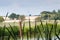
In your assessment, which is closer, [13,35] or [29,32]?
[13,35]

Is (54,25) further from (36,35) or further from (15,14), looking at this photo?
(15,14)

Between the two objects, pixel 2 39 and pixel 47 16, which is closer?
pixel 2 39

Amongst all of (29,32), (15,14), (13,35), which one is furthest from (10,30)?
(15,14)

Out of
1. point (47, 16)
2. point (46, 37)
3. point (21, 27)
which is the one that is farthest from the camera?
point (47, 16)

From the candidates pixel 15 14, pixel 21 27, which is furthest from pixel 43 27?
pixel 15 14

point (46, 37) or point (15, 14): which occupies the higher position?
point (15, 14)

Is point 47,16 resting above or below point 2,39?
above

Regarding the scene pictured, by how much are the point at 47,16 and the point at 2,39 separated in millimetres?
747

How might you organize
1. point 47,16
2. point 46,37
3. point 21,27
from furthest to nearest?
point 47,16 → point 46,37 → point 21,27

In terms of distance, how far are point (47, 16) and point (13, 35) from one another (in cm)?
72

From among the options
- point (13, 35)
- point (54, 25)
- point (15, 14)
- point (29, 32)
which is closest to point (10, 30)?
point (13, 35)

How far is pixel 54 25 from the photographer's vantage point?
6.45ft

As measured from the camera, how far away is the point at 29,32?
2.02 m

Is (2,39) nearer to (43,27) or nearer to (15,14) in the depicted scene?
(43,27)
